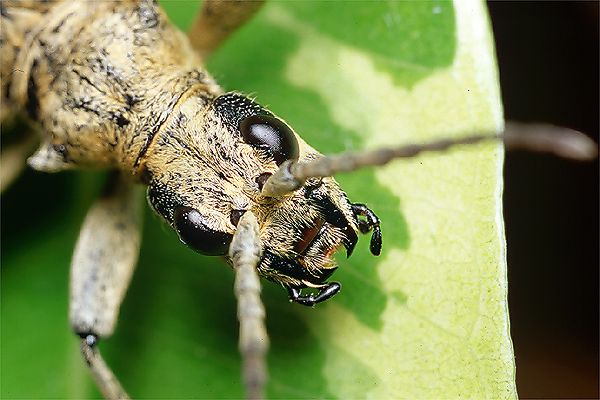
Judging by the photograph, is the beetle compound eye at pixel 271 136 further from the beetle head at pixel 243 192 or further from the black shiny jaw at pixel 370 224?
the black shiny jaw at pixel 370 224

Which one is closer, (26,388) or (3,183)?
(26,388)

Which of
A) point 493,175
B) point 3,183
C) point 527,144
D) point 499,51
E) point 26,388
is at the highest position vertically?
point 499,51

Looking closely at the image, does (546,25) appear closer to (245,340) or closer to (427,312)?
(427,312)

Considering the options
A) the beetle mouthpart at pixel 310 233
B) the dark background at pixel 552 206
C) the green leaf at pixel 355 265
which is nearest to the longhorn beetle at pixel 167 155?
the beetle mouthpart at pixel 310 233

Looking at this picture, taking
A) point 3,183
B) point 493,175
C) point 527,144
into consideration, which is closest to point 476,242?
point 493,175

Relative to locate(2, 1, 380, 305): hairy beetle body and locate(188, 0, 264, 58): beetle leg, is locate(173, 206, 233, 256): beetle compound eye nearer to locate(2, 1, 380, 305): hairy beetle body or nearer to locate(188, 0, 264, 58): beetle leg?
locate(2, 1, 380, 305): hairy beetle body

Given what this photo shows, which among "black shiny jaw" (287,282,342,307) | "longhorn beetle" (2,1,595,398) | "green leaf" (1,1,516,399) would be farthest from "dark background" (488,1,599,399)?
"black shiny jaw" (287,282,342,307)

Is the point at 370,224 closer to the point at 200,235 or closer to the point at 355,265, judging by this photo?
the point at 355,265
